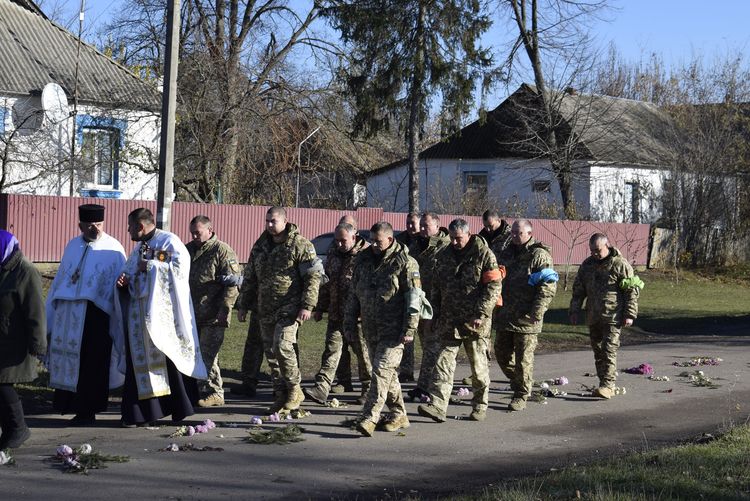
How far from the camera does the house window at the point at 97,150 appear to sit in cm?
2897

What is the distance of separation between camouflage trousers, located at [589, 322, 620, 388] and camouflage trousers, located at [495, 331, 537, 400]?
1186mm

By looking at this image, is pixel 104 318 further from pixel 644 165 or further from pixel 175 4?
pixel 644 165

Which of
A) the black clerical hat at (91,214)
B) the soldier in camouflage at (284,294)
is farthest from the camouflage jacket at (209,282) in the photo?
the black clerical hat at (91,214)

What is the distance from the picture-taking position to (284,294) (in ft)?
33.3

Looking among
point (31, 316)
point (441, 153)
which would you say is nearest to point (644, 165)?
point (441, 153)

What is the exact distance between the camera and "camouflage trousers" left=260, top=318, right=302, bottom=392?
9.96m

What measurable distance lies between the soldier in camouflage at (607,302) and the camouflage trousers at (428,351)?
2.10 metres

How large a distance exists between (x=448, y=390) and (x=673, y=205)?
108ft

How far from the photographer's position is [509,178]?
4619 centimetres

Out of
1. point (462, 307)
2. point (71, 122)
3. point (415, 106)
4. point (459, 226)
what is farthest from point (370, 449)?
point (415, 106)

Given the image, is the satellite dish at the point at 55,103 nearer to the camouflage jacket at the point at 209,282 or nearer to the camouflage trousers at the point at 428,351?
the camouflage jacket at the point at 209,282

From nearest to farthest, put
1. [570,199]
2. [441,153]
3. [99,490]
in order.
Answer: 1. [99,490]
2. [570,199]
3. [441,153]

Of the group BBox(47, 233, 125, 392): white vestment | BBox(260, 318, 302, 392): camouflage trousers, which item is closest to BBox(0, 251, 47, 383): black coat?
BBox(47, 233, 125, 392): white vestment

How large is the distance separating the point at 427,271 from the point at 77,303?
4022 millimetres
